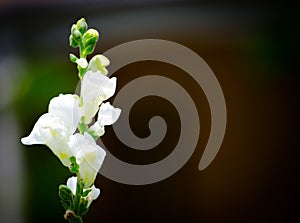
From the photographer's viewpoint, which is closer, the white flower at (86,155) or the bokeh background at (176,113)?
the white flower at (86,155)

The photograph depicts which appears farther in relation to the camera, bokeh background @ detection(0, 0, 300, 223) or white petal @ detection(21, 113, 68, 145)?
bokeh background @ detection(0, 0, 300, 223)

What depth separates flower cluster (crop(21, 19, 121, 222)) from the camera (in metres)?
0.41

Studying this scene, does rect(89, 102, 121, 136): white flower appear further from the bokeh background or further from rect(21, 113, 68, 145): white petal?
the bokeh background

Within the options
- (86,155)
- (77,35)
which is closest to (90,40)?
(77,35)

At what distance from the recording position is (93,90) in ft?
1.34

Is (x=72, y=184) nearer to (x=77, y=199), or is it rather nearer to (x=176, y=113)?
(x=77, y=199)

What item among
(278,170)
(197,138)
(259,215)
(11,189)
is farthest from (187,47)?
(11,189)

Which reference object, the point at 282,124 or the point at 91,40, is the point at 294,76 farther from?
the point at 91,40

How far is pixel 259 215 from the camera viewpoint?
192 cm

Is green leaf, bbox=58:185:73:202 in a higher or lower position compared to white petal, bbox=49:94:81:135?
lower

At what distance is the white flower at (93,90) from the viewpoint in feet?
1.33

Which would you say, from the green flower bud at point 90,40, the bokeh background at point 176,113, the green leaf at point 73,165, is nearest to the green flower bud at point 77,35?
the green flower bud at point 90,40

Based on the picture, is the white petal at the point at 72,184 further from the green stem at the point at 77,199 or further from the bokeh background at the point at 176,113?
the bokeh background at the point at 176,113

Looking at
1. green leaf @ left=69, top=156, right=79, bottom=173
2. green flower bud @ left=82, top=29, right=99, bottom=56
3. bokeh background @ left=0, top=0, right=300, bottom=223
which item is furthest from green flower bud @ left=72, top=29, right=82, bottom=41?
bokeh background @ left=0, top=0, right=300, bottom=223
